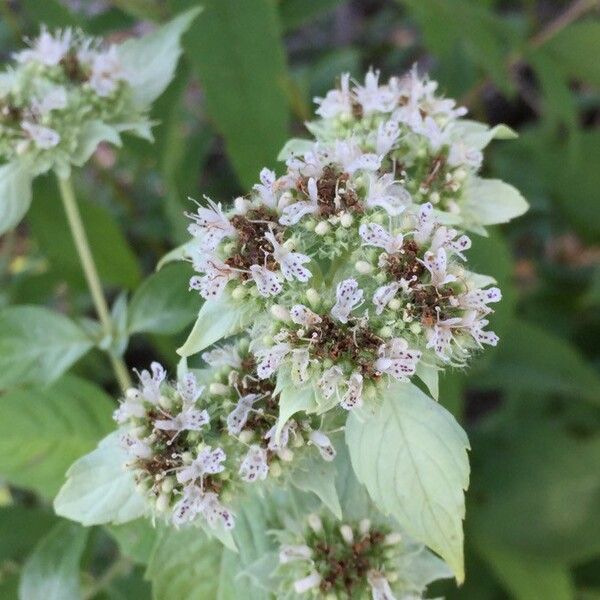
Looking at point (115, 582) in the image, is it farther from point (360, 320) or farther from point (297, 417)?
point (360, 320)

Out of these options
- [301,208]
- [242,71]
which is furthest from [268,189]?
[242,71]

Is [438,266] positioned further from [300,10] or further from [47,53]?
[300,10]

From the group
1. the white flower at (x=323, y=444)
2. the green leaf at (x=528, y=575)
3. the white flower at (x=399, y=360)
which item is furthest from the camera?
the green leaf at (x=528, y=575)

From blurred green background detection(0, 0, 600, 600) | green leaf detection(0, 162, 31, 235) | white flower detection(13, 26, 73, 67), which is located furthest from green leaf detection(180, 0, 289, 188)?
green leaf detection(0, 162, 31, 235)

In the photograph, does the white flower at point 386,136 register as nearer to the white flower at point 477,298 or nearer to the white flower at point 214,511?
the white flower at point 477,298

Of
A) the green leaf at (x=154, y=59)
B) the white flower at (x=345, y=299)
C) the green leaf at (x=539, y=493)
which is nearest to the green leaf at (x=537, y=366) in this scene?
the green leaf at (x=539, y=493)

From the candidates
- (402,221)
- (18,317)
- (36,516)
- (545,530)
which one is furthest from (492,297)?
(545,530)
